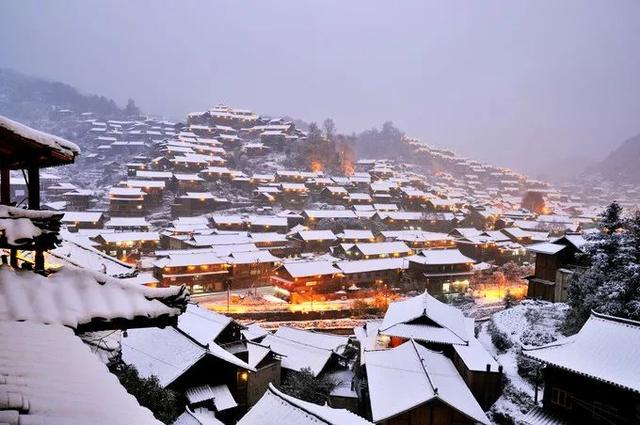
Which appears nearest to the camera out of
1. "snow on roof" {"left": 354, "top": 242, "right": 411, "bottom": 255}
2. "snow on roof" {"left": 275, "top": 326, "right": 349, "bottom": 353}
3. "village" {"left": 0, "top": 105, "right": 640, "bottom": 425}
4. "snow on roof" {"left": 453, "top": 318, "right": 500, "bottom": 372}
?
"village" {"left": 0, "top": 105, "right": 640, "bottom": 425}

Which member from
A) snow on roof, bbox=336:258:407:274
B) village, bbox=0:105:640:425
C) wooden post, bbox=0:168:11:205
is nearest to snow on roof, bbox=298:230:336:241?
village, bbox=0:105:640:425

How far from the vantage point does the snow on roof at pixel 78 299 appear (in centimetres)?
400

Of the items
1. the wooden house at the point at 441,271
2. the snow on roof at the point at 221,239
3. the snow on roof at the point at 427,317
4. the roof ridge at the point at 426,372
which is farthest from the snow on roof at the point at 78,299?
the snow on roof at the point at 221,239

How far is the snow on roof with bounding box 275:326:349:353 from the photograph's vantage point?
92.4 feet

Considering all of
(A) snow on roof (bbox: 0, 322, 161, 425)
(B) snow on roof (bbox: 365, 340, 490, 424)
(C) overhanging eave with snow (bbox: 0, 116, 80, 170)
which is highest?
(C) overhanging eave with snow (bbox: 0, 116, 80, 170)

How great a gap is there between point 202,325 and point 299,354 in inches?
300

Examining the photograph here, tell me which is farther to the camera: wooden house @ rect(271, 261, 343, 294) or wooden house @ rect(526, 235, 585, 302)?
wooden house @ rect(271, 261, 343, 294)

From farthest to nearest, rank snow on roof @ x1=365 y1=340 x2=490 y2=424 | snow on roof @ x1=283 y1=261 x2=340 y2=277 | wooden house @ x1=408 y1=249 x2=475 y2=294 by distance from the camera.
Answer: wooden house @ x1=408 y1=249 x2=475 y2=294 < snow on roof @ x1=283 y1=261 x2=340 y2=277 < snow on roof @ x1=365 y1=340 x2=490 y2=424

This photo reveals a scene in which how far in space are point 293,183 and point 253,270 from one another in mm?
29023

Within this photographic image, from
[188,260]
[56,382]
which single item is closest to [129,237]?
[188,260]

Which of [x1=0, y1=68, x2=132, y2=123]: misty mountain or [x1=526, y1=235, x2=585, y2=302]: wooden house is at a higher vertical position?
[x1=0, y1=68, x2=132, y2=123]: misty mountain

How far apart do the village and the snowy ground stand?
0.15m

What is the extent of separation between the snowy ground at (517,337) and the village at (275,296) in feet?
0.48

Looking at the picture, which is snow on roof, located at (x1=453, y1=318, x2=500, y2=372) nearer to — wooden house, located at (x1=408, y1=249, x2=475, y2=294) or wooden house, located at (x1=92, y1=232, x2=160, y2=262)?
wooden house, located at (x1=408, y1=249, x2=475, y2=294)
